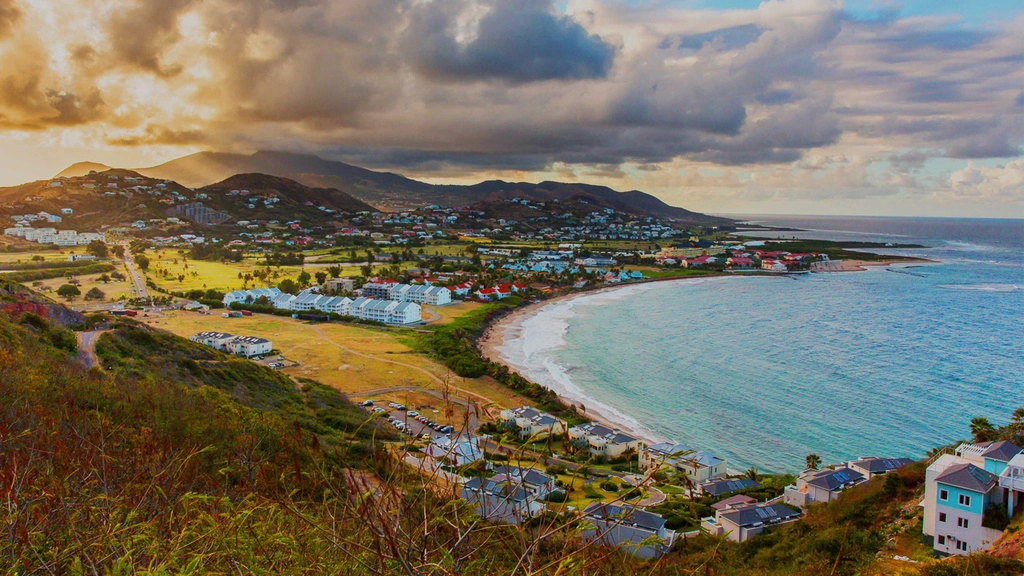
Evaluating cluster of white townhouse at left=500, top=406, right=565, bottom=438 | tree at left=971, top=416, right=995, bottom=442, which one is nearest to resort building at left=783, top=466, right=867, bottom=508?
tree at left=971, top=416, right=995, bottom=442

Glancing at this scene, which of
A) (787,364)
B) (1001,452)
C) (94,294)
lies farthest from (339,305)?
(1001,452)

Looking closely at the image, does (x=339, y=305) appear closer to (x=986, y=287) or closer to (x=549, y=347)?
(x=549, y=347)

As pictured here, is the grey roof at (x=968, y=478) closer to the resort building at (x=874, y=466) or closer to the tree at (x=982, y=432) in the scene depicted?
the resort building at (x=874, y=466)

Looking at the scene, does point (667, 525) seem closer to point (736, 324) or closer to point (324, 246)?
point (736, 324)

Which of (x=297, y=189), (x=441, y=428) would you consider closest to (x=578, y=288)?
(x=441, y=428)

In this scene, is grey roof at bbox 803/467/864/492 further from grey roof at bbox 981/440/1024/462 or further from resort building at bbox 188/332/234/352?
resort building at bbox 188/332/234/352
